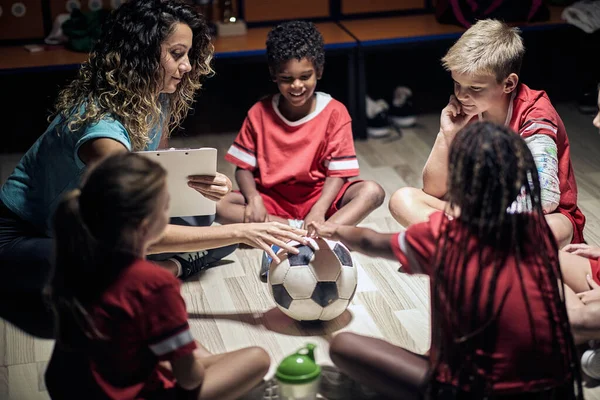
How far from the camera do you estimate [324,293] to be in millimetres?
2594

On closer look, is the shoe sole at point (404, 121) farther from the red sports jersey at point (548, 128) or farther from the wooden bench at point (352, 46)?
the red sports jersey at point (548, 128)

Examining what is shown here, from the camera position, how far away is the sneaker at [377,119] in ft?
15.0

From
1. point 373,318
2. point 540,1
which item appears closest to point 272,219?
point 373,318

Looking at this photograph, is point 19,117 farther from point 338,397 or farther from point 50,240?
point 338,397

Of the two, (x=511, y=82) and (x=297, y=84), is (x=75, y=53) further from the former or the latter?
(x=511, y=82)

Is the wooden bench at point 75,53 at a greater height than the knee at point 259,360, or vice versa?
the wooden bench at point 75,53

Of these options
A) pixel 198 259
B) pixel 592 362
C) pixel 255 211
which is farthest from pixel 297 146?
pixel 592 362

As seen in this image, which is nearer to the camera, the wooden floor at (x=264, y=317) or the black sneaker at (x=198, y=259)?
the wooden floor at (x=264, y=317)

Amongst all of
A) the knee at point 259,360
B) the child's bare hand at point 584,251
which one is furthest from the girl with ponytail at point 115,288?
the child's bare hand at point 584,251

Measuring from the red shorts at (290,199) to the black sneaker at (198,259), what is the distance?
0.83ft

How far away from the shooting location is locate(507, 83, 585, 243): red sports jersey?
111 inches

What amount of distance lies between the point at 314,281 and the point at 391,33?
93.8 inches

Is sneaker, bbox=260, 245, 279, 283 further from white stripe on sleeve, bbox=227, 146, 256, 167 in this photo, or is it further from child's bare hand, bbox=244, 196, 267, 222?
white stripe on sleeve, bbox=227, 146, 256, 167

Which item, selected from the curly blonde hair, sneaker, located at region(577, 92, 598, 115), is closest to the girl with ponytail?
the curly blonde hair
